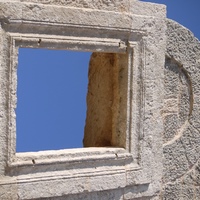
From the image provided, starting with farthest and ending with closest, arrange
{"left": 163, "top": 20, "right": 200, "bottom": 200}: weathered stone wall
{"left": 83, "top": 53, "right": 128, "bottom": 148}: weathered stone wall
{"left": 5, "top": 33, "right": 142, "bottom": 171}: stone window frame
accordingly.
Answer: {"left": 163, "top": 20, "right": 200, "bottom": 200}: weathered stone wall, {"left": 83, "top": 53, "right": 128, "bottom": 148}: weathered stone wall, {"left": 5, "top": 33, "right": 142, "bottom": 171}: stone window frame

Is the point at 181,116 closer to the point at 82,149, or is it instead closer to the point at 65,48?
the point at 82,149

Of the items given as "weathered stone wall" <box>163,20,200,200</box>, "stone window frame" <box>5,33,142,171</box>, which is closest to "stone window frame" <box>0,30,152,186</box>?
"stone window frame" <box>5,33,142,171</box>

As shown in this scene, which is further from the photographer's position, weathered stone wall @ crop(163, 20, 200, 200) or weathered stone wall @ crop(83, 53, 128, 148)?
weathered stone wall @ crop(163, 20, 200, 200)

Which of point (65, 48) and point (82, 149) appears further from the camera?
point (82, 149)

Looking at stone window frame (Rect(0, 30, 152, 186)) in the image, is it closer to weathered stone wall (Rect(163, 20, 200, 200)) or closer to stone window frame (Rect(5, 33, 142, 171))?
stone window frame (Rect(5, 33, 142, 171))

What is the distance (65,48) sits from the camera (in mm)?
4270

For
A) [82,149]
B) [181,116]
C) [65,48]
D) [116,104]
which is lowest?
[82,149]

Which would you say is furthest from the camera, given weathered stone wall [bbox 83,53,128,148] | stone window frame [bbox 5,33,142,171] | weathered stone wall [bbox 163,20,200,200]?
weathered stone wall [bbox 163,20,200,200]

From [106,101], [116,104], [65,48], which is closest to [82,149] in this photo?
[116,104]

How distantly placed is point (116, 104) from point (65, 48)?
0.83 m

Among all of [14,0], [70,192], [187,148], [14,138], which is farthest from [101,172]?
[14,0]

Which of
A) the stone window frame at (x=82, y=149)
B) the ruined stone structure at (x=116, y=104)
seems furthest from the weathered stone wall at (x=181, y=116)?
the stone window frame at (x=82, y=149)

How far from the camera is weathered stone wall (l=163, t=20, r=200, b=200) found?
518cm

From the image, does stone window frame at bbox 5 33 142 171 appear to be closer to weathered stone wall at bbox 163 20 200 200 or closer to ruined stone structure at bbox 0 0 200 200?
ruined stone structure at bbox 0 0 200 200
